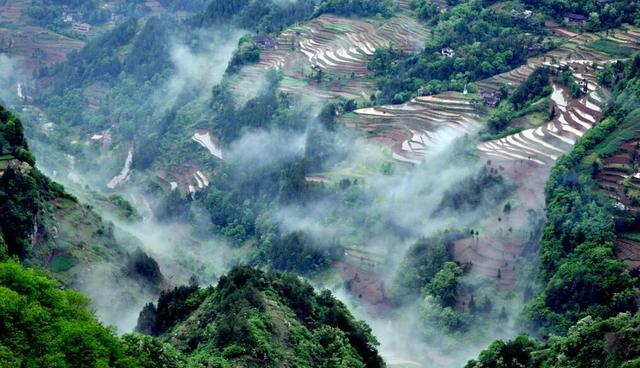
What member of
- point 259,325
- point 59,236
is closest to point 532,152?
point 59,236

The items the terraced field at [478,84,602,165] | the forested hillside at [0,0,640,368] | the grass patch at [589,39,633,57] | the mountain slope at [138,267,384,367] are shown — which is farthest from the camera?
the grass patch at [589,39,633,57]

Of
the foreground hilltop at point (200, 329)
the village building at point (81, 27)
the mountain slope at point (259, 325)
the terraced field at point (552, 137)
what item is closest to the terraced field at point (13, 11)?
the village building at point (81, 27)

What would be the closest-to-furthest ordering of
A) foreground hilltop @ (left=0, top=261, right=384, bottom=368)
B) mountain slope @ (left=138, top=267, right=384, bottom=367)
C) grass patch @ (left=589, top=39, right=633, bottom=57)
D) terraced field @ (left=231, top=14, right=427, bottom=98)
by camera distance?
1. foreground hilltop @ (left=0, top=261, right=384, bottom=368)
2. mountain slope @ (left=138, top=267, right=384, bottom=367)
3. grass patch @ (left=589, top=39, right=633, bottom=57)
4. terraced field @ (left=231, top=14, right=427, bottom=98)

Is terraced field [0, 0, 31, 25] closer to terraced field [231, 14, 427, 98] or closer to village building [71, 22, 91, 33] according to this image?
village building [71, 22, 91, 33]

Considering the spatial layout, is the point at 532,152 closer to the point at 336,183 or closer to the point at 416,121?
the point at 416,121

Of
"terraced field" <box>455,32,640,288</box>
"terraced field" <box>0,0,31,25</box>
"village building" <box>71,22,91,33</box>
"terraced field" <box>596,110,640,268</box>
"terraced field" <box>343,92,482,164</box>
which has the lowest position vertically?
"village building" <box>71,22,91,33</box>

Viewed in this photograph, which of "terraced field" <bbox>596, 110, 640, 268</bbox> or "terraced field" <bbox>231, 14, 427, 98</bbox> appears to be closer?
"terraced field" <bbox>596, 110, 640, 268</bbox>

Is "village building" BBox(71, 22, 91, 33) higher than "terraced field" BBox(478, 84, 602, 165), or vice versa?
"terraced field" BBox(478, 84, 602, 165)

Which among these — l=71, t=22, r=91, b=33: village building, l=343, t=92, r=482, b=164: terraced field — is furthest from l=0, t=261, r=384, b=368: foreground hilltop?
l=71, t=22, r=91, b=33: village building

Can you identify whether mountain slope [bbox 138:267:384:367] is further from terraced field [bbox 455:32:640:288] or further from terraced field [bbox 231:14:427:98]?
terraced field [bbox 231:14:427:98]

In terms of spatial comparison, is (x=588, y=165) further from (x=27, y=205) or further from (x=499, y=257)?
(x=27, y=205)
